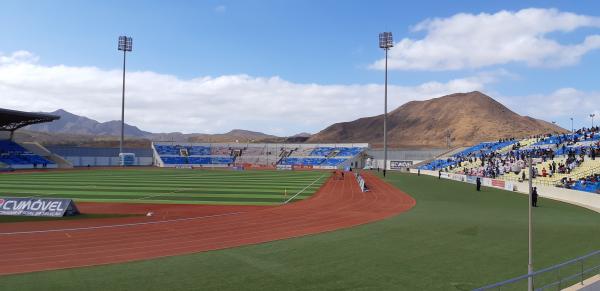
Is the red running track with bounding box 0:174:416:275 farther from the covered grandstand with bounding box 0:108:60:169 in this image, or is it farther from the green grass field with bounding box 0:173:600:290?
the covered grandstand with bounding box 0:108:60:169

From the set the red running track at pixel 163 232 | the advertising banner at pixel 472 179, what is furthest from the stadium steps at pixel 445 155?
the red running track at pixel 163 232

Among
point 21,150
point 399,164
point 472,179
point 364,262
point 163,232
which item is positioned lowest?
point 163,232

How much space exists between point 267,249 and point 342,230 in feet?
16.4

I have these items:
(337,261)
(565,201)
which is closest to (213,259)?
(337,261)

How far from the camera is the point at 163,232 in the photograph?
1888 cm

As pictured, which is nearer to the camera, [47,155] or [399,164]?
[47,155]

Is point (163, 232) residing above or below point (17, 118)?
below

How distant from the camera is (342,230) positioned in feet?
63.6

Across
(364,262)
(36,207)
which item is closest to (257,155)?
(36,207)

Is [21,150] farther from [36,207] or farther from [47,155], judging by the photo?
[36,207]

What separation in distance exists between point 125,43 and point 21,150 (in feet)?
97.2

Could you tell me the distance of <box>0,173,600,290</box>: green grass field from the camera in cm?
1116

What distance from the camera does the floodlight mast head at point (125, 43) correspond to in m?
92.6

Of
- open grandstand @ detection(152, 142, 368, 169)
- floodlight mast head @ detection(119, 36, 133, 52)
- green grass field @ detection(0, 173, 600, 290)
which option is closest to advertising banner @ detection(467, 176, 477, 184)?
green grass field @ detection(0, 173, 600, 290)
